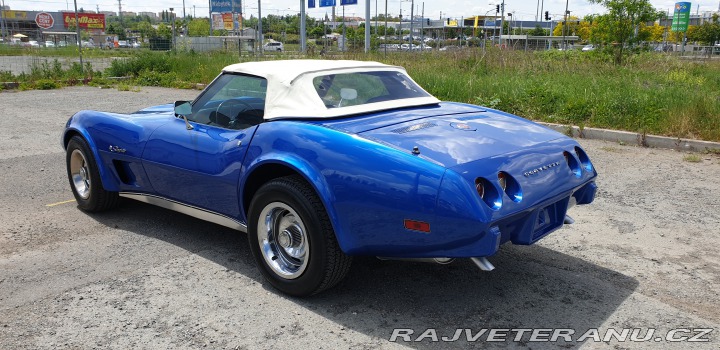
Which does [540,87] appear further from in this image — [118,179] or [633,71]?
[118,179]

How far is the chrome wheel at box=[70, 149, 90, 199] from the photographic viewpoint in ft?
17.3

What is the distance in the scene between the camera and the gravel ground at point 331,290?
3.23 meters

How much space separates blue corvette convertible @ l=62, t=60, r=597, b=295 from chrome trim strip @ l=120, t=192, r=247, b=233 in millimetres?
13

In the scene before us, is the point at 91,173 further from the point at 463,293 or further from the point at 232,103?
the point at 463,293

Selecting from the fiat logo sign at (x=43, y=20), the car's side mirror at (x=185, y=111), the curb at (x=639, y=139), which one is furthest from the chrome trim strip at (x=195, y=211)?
the fiat logo sign at (x=43, y=20)

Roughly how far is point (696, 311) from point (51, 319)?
3727 mm

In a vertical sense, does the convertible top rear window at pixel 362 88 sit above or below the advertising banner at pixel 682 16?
below

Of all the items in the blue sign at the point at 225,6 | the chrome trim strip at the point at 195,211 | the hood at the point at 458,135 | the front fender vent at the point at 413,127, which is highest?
the blue sign at the point at 225,6

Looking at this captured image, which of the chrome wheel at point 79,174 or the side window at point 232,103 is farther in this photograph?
the chrome wheel at point 79,174

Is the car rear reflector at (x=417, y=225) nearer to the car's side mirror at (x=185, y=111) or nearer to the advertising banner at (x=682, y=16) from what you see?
the car's side mirror at (x=185, y=111)

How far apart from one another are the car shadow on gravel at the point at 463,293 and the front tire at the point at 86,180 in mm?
929

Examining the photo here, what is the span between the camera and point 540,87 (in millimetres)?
10789

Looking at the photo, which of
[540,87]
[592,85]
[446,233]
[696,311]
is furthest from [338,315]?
[592,85]

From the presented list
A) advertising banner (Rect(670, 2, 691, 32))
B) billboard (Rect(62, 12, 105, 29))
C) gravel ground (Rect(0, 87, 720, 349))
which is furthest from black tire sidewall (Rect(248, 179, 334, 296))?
billboard (Rect(62, 12, 105, 29))
